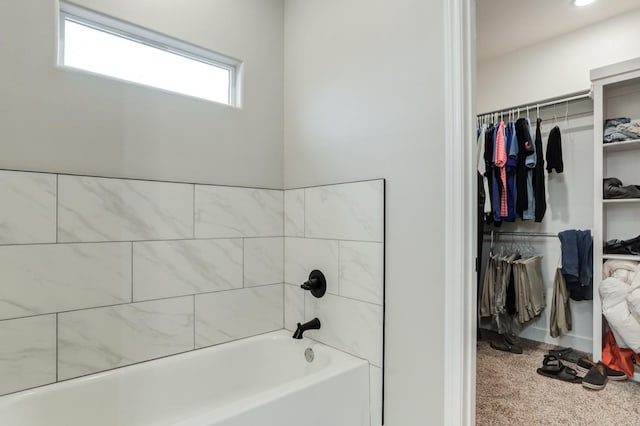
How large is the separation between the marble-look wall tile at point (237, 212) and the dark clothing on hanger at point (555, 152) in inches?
95.7

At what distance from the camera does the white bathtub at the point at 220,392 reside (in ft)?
4.04

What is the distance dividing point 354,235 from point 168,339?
106cm

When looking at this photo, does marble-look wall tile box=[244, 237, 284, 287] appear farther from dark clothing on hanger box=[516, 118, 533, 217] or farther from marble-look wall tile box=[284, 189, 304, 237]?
dark clothing on hanger box=[516, 118, 533, 217]

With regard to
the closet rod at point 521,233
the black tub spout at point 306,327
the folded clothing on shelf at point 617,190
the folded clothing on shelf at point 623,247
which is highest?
the folded clothing on shelf at point 617,190

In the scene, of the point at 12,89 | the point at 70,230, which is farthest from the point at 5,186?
the point at 12,89

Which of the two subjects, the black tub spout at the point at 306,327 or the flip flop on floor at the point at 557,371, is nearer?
the black tub spout at the point at 306,327

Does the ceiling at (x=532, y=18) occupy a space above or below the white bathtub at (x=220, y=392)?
above

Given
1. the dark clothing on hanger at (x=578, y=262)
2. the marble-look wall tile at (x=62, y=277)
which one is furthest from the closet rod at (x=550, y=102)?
the marble-look wall tile at (x=62, y=277)

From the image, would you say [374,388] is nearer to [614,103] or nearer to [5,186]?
[5,186]

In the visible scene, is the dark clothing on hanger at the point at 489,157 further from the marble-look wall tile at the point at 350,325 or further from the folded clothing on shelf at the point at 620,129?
the marble-look wall tile at the point at 350,325

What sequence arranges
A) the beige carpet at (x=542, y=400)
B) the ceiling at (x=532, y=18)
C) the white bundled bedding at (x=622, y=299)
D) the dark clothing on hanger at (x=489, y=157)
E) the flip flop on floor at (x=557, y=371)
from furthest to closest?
the dark clothing on hanger at (x=489, y=157) < the ceiling at (x=532, y=18) < the flip flop on floor at (x=557, y=371) < the white bundled bedding at (x=622, y=299) < the beige carpet at (x=542, y=400)

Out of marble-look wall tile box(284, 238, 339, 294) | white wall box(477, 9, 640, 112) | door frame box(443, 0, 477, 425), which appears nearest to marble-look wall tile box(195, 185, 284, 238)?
marble-look wall tile box(284, 238, 339, 294)

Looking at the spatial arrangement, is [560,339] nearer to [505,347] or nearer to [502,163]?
[505,347]

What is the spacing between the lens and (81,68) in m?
1.50
